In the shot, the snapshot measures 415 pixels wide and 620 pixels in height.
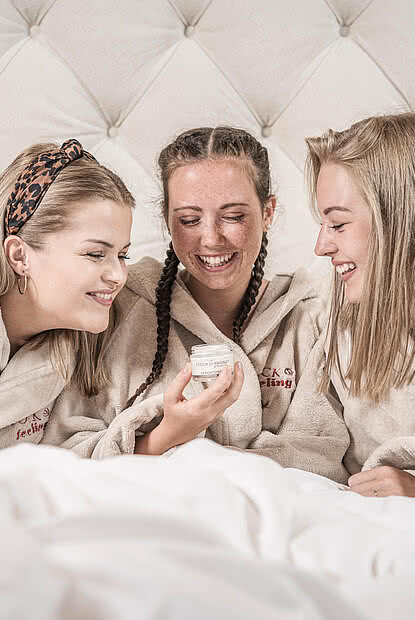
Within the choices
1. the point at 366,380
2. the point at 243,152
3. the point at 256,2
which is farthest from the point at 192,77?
the point at 366,380

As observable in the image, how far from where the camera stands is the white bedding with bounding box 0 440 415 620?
0.49m

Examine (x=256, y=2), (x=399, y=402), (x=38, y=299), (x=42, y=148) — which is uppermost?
(x=256, y=2)

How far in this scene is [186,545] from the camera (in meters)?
0.56

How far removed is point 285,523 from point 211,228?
745 millimetres

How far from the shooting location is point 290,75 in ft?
5.40

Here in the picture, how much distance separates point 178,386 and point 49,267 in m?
0.31

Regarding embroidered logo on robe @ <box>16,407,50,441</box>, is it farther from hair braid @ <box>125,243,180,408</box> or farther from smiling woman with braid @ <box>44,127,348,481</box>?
hair braid @ <box>125,243,180,408</box>

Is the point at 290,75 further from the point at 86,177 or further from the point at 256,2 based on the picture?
the point at 86,177

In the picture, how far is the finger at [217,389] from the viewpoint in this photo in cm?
122

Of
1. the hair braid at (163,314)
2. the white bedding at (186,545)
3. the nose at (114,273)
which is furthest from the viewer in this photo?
the hair braid at (163,314)

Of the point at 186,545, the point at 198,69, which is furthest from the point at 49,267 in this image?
the point at 186,545

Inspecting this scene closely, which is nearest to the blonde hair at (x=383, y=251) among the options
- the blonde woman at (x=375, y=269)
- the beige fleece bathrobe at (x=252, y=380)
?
the blonde woman at (x=375, y=269)

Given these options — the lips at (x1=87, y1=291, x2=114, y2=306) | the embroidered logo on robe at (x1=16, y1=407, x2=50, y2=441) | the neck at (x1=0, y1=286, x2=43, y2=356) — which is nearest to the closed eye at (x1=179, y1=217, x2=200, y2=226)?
the lips at (x1=87, y1=291, x2=114, y2=306)

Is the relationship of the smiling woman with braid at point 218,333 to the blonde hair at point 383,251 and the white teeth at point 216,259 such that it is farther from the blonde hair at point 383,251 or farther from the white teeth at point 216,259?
the blonde hair at point 383,251
